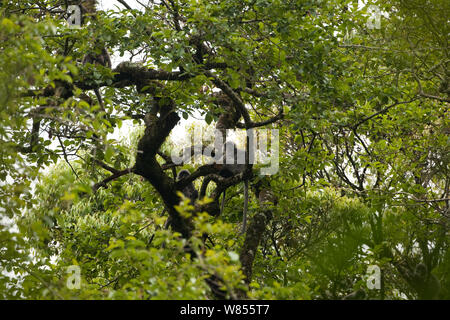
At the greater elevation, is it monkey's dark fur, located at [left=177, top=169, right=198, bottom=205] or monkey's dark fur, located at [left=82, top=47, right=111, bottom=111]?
monkey's dark fur, located at [left=82, top=47, right=111, bottom=111]

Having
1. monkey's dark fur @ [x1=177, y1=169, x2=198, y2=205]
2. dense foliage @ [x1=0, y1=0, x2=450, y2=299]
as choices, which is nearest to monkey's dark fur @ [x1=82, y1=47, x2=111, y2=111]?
dense foliage @ [x1=0, y1=0, x2=450, y2=299]

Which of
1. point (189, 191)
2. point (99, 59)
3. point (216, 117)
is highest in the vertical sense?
point (99, 59)

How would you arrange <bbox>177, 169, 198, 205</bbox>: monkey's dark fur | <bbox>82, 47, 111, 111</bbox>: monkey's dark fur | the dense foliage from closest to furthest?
the dense foliage
<bbox>82, 47, 111, 111</bbox>: monkey's dark fur
<bbox>177, 169, 198, 205</bbox>: monkey's dark fur

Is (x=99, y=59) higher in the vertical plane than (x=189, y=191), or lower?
higher

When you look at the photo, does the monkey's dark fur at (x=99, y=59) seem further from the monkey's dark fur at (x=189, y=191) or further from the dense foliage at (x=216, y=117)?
the monkey's dark fur at (x=189, y=191)

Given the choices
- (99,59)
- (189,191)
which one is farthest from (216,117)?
(99,59)

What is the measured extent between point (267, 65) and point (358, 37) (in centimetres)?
147

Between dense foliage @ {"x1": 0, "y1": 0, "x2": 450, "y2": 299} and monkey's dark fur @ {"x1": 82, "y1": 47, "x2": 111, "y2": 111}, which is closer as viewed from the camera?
dense foliage @ {"x1": 0, "y1": 0, "x2": 450, "y2": 299}

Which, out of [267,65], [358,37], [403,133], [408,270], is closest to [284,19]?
[267,65]

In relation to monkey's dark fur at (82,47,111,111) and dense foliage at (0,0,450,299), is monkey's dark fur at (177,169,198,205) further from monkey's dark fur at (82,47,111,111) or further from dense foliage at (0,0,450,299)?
monkey's dark fur at (82,47,111,111)

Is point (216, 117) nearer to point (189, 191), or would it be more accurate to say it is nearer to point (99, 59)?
point (189, 191)

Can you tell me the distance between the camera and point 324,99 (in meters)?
4.78

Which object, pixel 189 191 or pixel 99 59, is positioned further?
pixel 189 191

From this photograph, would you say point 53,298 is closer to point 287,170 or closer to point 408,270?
point 408,270
